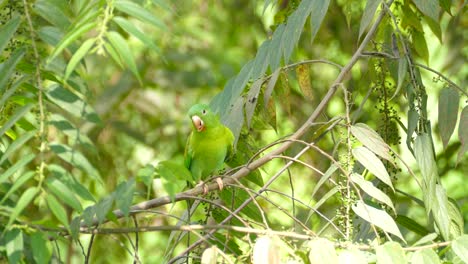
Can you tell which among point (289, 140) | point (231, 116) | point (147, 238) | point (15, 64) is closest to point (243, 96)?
point (231, 116)

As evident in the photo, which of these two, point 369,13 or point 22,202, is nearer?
point 22,202

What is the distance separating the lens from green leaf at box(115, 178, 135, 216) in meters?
1.52

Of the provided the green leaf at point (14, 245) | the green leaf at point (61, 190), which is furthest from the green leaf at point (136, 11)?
the green leaf at point (14, 245)

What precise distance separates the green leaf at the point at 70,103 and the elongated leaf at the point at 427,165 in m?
0.76

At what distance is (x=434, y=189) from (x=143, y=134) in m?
3.10

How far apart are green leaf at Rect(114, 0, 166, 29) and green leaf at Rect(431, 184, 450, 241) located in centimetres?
82

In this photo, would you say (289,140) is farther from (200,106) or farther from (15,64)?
(200,106)

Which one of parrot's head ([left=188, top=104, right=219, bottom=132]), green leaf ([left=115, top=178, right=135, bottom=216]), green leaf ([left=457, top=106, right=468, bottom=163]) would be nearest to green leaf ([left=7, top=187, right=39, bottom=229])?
green leaf ([left=115, top=178, right=135, bottom=216])

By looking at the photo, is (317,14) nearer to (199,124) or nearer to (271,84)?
(271,84)

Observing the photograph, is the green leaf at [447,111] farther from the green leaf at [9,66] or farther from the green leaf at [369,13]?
the green leaf at [9,66]

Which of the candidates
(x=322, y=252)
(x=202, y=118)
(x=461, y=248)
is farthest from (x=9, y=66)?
(x=202, y=118)

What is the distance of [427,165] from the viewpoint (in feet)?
6.43

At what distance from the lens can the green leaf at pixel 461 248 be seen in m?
1.65

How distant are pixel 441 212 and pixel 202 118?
3.31 ft
